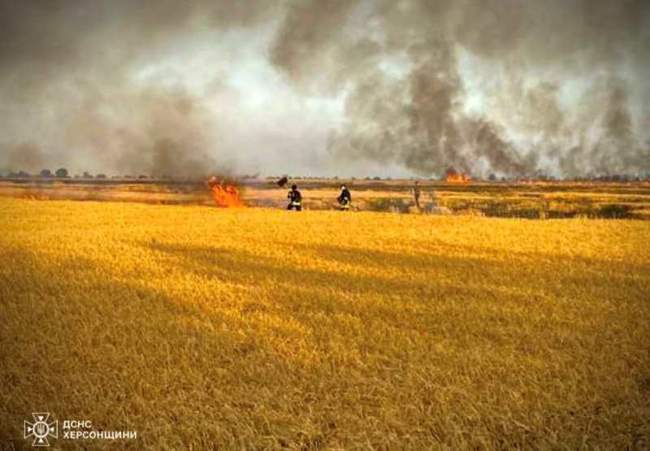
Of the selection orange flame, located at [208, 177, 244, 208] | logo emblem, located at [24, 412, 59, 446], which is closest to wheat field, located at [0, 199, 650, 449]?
logo emblem, located at [24, 412, 59, 446]

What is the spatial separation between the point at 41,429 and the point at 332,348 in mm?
3967

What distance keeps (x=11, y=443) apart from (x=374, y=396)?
3690 millimetres

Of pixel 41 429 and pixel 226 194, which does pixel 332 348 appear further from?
pixel 226 194

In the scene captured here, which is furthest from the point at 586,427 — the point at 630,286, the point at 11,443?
the point at 630,286

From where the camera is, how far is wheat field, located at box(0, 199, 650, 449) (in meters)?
5.75

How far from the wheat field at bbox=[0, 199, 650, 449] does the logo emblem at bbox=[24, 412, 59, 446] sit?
0.09m

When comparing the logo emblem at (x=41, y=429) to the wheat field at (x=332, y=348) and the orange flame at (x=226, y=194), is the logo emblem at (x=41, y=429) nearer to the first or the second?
the wheat field at (x=332, y=348)

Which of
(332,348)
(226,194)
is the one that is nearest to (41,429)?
(332,348)

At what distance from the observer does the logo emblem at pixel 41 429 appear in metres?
5.41

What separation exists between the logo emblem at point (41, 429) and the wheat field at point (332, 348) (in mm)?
92

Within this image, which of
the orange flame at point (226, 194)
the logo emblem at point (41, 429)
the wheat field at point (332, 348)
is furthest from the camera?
the orange flame at point (226, 194)

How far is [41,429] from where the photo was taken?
221 inches

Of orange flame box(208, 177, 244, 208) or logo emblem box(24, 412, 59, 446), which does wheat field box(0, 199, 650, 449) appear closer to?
logo emblem box(24, 412, 59, 446)

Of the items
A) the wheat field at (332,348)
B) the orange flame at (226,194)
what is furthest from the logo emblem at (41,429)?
the orange flame at (226,194)
